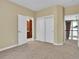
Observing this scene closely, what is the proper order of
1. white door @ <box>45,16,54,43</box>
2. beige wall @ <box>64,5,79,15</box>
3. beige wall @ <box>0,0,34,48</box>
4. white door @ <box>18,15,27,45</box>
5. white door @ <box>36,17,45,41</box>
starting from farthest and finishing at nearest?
white door @ <box>36,17,45,41</box> → white door @ <box>45,16,54,43</box> → beige wall @ <box>64,5,79,15</box> → white door @ <box>18,15,27,45</box> → beige wall @ <box>0,0,34,48</box>

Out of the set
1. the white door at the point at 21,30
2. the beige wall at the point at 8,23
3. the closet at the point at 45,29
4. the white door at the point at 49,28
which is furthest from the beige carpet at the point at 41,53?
the closet at the point at 45,29

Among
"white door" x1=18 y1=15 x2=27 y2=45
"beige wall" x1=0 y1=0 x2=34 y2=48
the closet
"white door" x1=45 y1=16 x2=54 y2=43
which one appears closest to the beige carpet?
"beige wall" x1=0 y1=0 x2=34 y2=48

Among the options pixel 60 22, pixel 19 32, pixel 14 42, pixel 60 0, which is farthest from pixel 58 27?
pixel 14 42

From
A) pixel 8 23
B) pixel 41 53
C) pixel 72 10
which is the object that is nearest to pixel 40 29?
pixel 72 10

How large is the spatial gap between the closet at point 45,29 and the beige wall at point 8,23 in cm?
206

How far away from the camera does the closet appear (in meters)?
6.82

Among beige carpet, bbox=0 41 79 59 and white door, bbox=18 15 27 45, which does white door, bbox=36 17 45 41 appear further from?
beige carpet, bbox=0 41 79 59

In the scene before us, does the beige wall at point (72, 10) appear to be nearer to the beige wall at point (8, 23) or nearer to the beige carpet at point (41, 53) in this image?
the beige carpet at point (41, 53)

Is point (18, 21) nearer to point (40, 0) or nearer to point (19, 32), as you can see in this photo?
point (19, 32)

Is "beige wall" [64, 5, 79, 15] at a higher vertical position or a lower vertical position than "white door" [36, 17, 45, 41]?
higher

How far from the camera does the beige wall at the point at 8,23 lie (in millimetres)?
4875

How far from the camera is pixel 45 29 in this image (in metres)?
7.33

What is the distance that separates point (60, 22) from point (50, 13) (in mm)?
971

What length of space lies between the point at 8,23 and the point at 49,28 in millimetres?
2879
